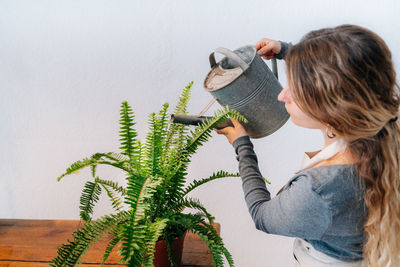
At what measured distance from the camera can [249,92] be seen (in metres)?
0.79

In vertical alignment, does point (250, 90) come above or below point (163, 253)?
above

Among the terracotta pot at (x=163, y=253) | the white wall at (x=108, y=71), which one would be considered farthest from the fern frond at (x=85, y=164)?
the white wall at (x=108, y=71)

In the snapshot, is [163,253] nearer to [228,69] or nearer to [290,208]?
[290,208]

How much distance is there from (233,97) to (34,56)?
102cm

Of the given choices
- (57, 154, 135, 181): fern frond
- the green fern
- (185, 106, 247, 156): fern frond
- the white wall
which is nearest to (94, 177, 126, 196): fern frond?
the green fern

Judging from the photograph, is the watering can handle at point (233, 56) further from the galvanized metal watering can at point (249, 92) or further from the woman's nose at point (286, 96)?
the woman's nose at point (286, 96)

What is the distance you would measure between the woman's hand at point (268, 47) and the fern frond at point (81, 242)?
668mm

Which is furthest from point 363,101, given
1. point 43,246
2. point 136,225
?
point 43,246

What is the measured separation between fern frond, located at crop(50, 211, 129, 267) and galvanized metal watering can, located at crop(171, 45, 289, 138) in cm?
30

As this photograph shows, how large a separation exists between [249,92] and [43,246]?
2.88 feet

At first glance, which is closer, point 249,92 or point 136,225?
point 136,225

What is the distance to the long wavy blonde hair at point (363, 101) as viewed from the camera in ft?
2.08

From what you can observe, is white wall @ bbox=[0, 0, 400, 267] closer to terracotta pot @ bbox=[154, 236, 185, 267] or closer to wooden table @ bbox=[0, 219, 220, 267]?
wooden table @ bbox=[0, 219, 220, 267]

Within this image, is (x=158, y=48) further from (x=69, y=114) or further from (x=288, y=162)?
(x=288, y=162)
